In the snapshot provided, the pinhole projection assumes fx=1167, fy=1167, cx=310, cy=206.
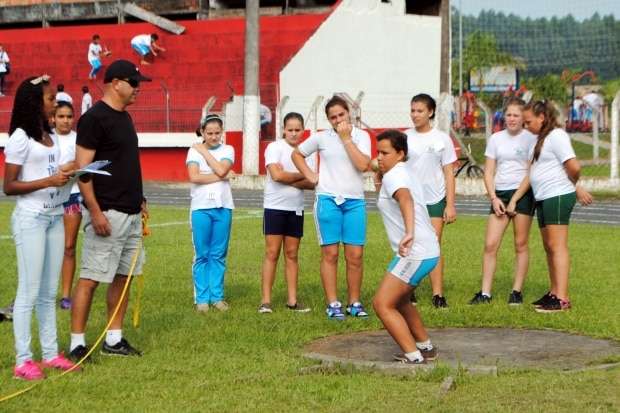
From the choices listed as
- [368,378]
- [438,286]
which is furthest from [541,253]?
[368,378]

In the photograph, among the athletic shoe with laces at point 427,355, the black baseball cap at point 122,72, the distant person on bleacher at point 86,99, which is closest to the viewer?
the athletic shoe with laces at point 427,355

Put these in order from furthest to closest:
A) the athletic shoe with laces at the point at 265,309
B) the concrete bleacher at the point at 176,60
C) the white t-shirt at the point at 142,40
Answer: the white t-shirt at the point at 142,40 < the concrete bleacher at the point at 176,60 < the athletic shoe with laces at the point at 265,309

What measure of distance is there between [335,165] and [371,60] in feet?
85.4

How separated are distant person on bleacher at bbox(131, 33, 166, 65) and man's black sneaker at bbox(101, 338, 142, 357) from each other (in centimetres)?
2878

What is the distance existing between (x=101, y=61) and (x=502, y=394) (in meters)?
32.3

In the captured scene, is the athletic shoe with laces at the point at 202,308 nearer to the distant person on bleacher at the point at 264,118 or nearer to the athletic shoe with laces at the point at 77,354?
the athletic shoe with laces at the point at 77,354

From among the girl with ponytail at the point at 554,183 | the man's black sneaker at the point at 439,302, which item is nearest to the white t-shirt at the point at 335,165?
the man's black sneaker at the point at 439,302

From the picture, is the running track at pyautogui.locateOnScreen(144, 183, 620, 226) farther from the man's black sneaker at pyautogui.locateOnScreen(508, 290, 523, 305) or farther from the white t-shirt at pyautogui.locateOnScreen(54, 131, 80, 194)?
the white t-shirt at pyautogui.locateOnScreen(54, 131, 80, 194)

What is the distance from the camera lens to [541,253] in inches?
602

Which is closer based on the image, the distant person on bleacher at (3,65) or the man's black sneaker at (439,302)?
the man's black sneaker at (439,302)

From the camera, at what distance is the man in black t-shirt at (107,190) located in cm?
833

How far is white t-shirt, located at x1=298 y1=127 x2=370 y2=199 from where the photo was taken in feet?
34.0

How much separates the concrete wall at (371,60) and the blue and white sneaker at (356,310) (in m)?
22.3

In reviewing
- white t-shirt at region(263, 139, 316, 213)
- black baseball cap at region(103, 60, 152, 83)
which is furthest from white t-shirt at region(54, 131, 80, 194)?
black baseball cap at region(103, 60, 152, 83)
